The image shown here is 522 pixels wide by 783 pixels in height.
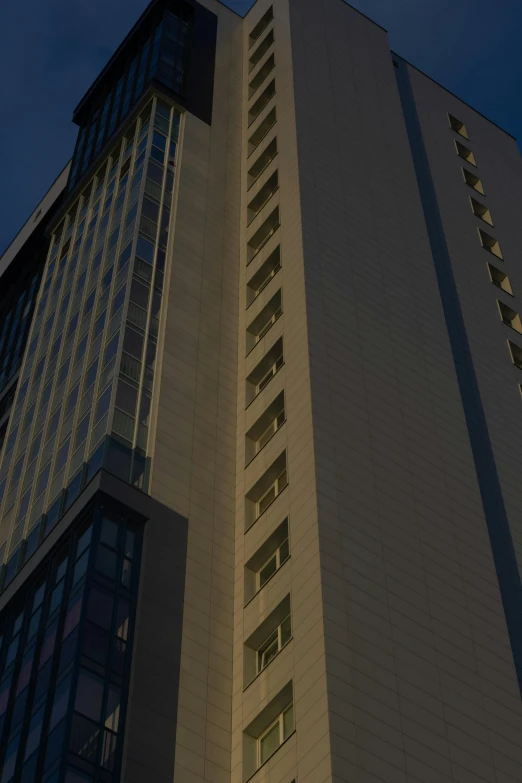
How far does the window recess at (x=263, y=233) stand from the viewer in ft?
169

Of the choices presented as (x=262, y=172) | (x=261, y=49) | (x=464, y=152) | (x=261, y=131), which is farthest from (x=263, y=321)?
(x=464, y=152)

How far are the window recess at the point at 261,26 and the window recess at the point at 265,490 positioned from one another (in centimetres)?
3351

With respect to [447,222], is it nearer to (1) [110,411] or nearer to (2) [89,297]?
(2) [89,297]

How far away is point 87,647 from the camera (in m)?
33.2

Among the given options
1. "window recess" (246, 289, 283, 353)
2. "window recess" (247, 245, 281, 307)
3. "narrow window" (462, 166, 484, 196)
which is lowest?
"window recess" (246, 289, 283, 353)

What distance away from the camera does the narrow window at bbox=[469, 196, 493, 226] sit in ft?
209

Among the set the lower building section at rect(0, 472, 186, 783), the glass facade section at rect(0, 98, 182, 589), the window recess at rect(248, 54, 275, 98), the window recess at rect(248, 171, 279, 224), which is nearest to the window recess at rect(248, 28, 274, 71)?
the window recess at rect(248, 54, 275, 98)

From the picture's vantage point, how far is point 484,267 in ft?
194

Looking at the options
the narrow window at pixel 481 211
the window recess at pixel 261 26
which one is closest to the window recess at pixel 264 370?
the narrow window at pixel 481 211

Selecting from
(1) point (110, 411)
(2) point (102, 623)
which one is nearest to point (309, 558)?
(2) point (102, 623)

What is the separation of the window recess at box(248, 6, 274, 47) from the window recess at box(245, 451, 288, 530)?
33512 mm

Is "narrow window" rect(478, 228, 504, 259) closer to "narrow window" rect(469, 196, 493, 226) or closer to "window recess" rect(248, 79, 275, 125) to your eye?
"narrow window" rect(469, 196, 493, 226)

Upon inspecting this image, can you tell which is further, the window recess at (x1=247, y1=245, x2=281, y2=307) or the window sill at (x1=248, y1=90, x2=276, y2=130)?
the window sill at (x1=248, y1=90, x2=276, y2=130)

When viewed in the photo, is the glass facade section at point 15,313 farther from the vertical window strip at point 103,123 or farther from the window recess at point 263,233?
the window recess at point 263,233
